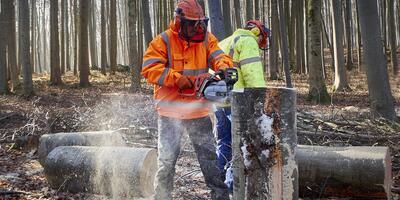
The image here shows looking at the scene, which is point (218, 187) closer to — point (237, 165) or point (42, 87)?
point (237, 165)

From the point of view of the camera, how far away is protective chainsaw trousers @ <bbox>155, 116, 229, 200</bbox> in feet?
12.9

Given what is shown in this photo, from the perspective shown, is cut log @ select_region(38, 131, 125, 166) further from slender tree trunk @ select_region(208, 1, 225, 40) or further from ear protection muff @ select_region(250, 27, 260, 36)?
slender tree trunk @ select_region(208, 1, 225, 40)

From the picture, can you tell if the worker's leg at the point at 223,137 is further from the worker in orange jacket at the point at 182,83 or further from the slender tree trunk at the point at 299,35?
the slender tree trunk at the point at 299,35

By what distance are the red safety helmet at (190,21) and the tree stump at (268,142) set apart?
1.33 meters

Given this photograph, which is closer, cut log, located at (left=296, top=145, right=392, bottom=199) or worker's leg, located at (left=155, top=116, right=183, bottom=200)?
worker's leg, located at (left=155, top=116, right=183, bottom=200)

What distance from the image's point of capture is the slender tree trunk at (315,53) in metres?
12.4

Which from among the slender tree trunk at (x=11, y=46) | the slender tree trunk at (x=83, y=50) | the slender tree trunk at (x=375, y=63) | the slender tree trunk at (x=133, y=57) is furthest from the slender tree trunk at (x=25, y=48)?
the slender tree trunk at (x=375, y=63)

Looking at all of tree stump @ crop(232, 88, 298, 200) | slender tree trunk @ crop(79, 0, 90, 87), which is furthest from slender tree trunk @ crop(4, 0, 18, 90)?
tree stump @ crop(232, 88, 298, 200)

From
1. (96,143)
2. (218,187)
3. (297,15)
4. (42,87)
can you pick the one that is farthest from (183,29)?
(297,15)

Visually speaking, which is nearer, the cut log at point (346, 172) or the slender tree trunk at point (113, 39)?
the cut log at point (346, 172)

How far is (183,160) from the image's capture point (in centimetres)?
646

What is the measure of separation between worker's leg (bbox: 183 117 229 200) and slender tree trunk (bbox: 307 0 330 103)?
9167 millimetres

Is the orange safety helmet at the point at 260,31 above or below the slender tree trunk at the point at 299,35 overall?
below

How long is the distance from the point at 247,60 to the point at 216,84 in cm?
113
